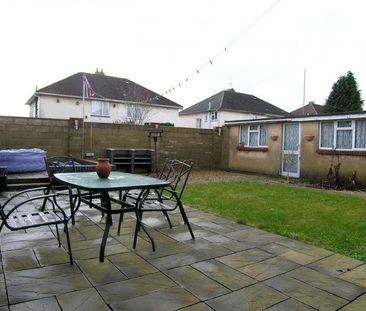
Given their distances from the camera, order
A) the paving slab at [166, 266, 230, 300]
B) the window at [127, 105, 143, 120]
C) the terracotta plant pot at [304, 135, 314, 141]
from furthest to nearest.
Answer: the window at [127, 105, 143, 120] → the terracotta plant pot at [304, 135, 314, 141] → the paving slab at [166, 266, 230, 300]

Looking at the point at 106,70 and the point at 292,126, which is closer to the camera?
the point at 292,126

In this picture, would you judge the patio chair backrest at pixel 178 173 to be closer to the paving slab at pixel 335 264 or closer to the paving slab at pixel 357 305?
the paving slab at pixel 335 264

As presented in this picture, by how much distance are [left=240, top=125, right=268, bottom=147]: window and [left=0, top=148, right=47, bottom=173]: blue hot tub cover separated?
26.3ft

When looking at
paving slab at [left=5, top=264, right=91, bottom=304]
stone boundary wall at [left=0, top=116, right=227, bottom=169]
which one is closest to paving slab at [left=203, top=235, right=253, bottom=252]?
paving slab at [left=5, top=264, right=91, bottom=304]

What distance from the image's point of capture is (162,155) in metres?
12.7

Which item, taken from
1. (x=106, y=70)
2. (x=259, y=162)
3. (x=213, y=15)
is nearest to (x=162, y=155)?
(x=259, y=162)

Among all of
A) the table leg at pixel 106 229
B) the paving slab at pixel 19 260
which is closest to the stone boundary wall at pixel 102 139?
the paving slab at pixel 19 260

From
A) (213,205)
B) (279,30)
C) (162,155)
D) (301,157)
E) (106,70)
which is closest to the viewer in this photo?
(213,205)

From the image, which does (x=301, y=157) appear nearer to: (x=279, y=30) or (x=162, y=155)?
(x=279, y=30)

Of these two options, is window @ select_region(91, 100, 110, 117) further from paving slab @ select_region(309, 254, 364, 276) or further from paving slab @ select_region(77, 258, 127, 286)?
paving slab @ select_region(309, 254, 364, 276)

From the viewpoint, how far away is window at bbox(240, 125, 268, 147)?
505 inches

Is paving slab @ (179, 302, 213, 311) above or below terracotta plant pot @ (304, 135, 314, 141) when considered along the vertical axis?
below

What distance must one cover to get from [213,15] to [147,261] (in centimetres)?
748

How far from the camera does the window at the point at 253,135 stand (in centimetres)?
1283
